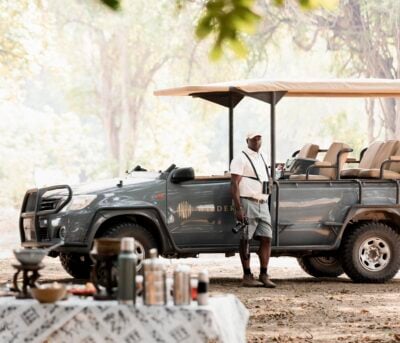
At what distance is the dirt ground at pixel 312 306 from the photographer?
41.2 ft

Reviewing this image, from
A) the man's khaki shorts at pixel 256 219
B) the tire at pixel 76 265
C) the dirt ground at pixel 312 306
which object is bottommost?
the dirt ground at pixel 312 306

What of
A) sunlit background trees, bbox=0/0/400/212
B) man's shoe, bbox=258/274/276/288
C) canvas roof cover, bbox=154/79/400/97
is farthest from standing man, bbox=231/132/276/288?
sunlit background trees, bbox=0/0/400/212

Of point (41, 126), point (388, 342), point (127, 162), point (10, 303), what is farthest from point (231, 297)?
point (41, 126)

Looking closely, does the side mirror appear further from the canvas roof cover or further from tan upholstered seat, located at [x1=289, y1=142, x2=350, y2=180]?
tan upholstered seat, located at [x1=289, y1=142, x2=350, y2=180]

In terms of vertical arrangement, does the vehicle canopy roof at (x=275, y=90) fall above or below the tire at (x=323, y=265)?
above

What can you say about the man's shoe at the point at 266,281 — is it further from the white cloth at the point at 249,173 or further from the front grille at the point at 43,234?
the front grille at the point at 43,234

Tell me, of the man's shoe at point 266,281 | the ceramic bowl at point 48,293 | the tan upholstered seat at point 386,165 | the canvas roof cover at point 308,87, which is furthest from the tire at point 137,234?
A: the ceramic bowl at point 48,293

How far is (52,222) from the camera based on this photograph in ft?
54.0

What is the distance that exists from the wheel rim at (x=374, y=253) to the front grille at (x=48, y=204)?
3476mm

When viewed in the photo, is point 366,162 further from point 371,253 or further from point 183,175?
point 183,175

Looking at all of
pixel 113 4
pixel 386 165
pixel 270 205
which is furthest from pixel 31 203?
pixel 113 4

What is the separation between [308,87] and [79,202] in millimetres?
2939

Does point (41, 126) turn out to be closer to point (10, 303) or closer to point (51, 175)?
point (51, 175)

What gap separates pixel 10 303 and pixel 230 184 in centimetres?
776
